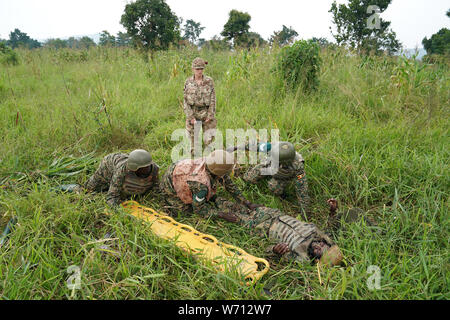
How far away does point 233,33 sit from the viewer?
1043 inches

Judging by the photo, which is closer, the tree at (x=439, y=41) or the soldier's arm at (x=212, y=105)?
the soldier's arm at (x=212, y=105)

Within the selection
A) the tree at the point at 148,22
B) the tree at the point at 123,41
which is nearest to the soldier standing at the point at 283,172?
the tree at the point at 123,41

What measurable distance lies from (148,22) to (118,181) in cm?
1153

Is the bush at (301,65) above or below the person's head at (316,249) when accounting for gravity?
above

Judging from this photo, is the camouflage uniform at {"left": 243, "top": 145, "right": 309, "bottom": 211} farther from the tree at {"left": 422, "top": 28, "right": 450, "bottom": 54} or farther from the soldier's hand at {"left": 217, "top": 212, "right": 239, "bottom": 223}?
the tree at {"left": 422, "top": 28, "right": 450, "bottom": 54}

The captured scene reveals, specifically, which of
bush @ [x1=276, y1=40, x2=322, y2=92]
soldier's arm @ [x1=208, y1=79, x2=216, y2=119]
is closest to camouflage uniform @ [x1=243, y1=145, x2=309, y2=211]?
soldier's arm @ [x1=208, y1=79, x2=216, y2=119]

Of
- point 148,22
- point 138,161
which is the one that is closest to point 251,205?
point 138,161

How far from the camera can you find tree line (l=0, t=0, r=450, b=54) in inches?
296

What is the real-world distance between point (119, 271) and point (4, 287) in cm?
85

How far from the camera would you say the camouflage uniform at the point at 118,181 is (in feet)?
11.2

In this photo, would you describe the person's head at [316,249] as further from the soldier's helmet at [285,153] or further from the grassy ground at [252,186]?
the soldier's helmet at [285,153]

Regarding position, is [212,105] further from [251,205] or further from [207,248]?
[207,248]

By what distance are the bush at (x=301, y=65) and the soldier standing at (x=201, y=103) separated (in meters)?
1.82

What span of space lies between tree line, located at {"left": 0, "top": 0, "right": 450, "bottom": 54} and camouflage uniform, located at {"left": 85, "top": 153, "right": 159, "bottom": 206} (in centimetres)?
447
